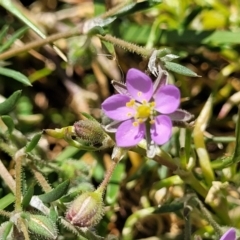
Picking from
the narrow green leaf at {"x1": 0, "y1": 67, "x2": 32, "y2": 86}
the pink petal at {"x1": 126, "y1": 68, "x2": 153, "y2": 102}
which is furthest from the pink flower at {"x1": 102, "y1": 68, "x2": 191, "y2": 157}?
the narrow green leaf at {"x1": 0, "y1": 67, "x2": 32, "y2": 86}

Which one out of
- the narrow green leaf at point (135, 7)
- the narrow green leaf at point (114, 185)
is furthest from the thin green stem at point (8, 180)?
the narrow green leaf at point (135, 7)

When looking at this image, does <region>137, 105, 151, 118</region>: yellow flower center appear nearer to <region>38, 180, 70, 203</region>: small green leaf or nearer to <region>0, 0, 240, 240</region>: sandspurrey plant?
<region>0, 0, 240, 240</region>: sandspurrey plant

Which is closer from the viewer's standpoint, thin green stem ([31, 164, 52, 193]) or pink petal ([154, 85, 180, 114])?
pink petal ([154, 85, 180, 114])

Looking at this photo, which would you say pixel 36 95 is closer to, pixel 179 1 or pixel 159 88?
pixel 179 1

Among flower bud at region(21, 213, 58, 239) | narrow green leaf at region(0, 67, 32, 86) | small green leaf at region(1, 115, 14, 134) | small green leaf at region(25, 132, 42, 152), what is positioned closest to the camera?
flower bud at region(21, 213, 58, 239)

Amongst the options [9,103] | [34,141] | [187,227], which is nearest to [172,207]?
[187,227]

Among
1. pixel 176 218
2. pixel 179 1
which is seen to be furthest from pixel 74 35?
pixel 176 218

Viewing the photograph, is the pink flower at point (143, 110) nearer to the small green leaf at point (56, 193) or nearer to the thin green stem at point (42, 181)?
the small green leaf at point (56, 193)
